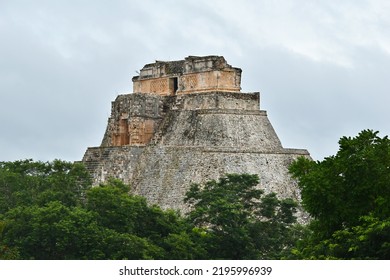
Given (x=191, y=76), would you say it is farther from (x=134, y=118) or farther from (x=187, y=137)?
(x=187, y=137)

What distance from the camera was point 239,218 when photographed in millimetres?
38406

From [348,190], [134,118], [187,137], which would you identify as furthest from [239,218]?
[348,190]

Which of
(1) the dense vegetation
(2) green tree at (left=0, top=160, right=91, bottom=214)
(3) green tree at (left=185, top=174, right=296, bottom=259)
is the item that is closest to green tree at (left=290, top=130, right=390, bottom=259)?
(1) the dense vegetation

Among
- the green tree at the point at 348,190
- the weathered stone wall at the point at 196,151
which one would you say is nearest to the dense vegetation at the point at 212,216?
the green tree at the point at 348,190

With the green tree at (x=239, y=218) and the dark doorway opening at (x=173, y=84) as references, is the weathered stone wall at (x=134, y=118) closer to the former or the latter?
the dark doorway opening at (x=173, y=84)

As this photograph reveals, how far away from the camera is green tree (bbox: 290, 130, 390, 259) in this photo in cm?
2777

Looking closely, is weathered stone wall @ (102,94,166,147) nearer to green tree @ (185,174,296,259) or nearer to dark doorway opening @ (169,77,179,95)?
dark doorway opening @ (169,77,179,95)

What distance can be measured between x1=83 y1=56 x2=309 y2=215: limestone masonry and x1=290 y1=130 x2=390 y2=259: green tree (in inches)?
566

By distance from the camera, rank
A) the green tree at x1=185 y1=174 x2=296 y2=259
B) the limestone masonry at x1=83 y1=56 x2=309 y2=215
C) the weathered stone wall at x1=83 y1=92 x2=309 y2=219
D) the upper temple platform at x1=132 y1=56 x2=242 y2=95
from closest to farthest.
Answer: the green tree at x1=185 y1=174 x2=296 y2=259, the weathered stone wall at x1=83 y1=92 x2=309 y2=219, the limestone masonry at x1=83 y1=56 x2=309 y2=215, the upper temple platform at x1=132 y1=56 x2=242 y2=95

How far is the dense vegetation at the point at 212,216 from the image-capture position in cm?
2809

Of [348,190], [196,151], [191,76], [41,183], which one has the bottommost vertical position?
[348,190]

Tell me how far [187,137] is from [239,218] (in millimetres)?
8013
